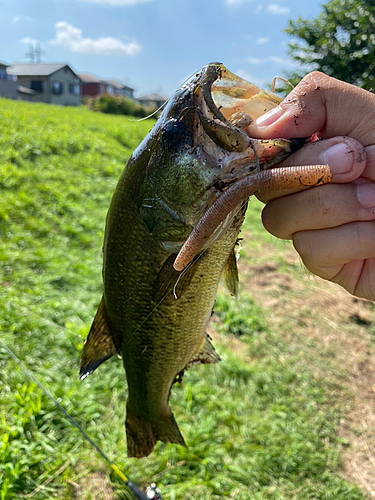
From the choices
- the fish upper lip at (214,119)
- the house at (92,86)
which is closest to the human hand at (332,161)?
the fish upper lip at (214,119)

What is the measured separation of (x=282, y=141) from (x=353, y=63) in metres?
10.6

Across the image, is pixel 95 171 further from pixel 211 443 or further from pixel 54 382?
pixel 211 443

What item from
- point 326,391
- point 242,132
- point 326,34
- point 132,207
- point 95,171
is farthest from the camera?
point 326,34

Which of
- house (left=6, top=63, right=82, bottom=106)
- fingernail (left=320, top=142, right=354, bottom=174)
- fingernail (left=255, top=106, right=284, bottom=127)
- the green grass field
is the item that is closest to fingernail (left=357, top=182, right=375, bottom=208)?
fingernail (left=320, top=142, right=354, bottom=174)

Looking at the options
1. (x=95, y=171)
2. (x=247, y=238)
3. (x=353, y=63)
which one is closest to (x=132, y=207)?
(x=247, y=238)

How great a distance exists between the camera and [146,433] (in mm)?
2039

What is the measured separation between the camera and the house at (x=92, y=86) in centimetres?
6562

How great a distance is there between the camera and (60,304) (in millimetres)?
4488

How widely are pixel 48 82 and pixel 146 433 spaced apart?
58.1 m

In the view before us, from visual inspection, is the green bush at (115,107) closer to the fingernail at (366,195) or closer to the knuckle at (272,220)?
the knuckle at (272,220)

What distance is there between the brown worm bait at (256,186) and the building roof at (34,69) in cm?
5904

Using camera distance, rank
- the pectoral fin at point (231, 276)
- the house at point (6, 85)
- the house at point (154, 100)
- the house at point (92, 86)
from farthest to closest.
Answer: the house at point (92, 86) < the house at point (6, 85) < the house at point (154, 100) < the pectoral fin at point (231, 276)

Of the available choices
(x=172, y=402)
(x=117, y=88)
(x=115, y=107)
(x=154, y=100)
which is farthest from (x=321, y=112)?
(x=117, y=88)

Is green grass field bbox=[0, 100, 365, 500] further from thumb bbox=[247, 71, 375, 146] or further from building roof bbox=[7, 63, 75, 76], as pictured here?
building roof bbox=[7, 63, 75, 76]
